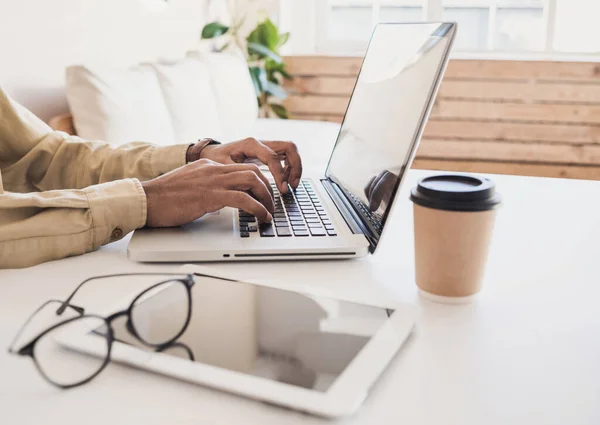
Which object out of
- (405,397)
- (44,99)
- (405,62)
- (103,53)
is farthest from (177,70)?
(405,397)

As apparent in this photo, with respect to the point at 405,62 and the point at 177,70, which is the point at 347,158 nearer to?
the point at 405,62

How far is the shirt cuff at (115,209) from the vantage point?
72 cm

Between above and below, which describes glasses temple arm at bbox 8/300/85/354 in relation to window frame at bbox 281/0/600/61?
below

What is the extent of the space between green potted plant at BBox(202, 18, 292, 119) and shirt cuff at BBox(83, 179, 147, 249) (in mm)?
2281

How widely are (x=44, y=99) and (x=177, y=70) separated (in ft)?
2.07

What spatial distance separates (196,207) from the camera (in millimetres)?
761

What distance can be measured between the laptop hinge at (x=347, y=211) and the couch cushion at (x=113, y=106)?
883 mm

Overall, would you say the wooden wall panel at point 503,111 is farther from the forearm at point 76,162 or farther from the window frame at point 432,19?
the forearm at point 76,162

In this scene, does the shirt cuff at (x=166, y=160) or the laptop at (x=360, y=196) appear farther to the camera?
the shirt cuff at (x=166, y=160)

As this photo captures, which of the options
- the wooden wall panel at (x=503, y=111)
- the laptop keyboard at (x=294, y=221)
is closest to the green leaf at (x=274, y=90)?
the wooden wall panel at (x=503, y=111)

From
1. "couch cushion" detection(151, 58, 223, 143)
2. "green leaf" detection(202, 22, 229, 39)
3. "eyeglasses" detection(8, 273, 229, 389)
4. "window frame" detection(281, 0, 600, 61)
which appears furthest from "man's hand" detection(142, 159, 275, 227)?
"window frame" detection(281, 0, 600, 61)

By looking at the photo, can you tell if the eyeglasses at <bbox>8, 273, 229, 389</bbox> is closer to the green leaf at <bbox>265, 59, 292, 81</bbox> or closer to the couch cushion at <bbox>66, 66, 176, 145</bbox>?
the couch cushion at <bbox>66, 66, 176, 145</bbox>

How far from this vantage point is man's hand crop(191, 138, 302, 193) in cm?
97

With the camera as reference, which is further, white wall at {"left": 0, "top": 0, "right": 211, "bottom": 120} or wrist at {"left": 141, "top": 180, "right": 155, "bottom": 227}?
white wall at {"left": 0, "top": 0, "right": 211, "bottom": 120}
